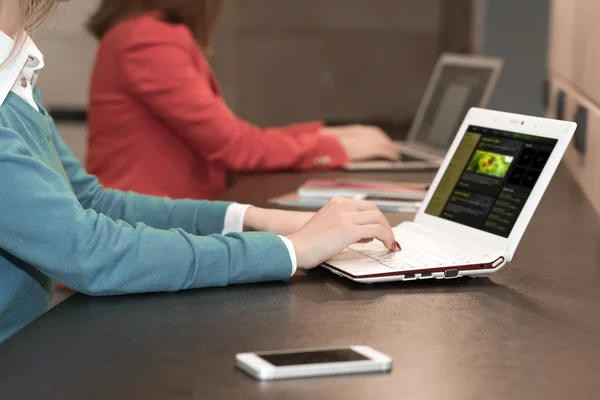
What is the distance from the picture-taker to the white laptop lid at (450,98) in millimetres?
2436

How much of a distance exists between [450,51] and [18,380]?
3802 millimetres

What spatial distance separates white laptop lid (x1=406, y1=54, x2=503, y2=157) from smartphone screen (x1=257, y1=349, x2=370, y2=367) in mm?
1522

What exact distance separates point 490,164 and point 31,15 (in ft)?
2.18

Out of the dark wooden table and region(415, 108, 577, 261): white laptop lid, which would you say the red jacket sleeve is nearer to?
region(415, 108, 577, 261): white laptop lid

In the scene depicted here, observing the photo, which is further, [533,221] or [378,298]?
[533,221]

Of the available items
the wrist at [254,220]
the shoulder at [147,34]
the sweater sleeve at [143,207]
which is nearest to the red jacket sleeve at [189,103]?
the shoulder at [147,34]

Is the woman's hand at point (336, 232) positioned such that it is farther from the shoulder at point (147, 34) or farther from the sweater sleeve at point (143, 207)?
the shoulder at point (147, 34)

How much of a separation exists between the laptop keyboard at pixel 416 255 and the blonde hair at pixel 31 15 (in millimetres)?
523

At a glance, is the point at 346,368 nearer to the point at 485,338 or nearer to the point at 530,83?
the point at 485,338

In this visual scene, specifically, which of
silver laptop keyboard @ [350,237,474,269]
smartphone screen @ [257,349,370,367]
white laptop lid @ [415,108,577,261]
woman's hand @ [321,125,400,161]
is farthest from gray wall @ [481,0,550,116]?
smartphone screen @ [257,349,370,367]

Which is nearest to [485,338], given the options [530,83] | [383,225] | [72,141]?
[383,225]

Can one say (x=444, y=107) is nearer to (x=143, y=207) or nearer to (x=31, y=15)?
(x=143, y=207)

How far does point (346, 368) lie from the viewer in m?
0.89

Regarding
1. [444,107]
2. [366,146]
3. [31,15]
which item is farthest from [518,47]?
[31,15]
